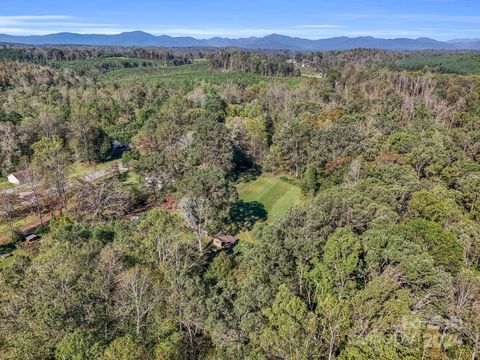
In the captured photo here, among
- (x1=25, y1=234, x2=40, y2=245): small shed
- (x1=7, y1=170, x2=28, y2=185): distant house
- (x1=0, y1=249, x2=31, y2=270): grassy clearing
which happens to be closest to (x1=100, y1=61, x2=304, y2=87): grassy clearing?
(x1=7, y1=170, x2=28, y2=185): distant house

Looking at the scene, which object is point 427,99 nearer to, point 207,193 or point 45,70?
point 207,193

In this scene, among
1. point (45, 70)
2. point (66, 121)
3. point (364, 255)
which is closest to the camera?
point (364, 255)

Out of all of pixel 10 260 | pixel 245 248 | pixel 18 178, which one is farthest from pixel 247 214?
pixel 18 178

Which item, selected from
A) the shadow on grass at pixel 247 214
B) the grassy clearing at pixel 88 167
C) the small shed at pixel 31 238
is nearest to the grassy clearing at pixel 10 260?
the small shed at pixel 31 238

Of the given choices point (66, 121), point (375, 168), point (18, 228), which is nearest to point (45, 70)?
point (66, 121)

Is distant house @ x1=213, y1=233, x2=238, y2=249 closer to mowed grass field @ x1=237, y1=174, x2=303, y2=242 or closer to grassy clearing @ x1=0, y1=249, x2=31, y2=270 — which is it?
mowed grass field @ x1=237, y1=174, x2=303, y2=242

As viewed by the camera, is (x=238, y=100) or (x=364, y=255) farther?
(x=238, y=100)
